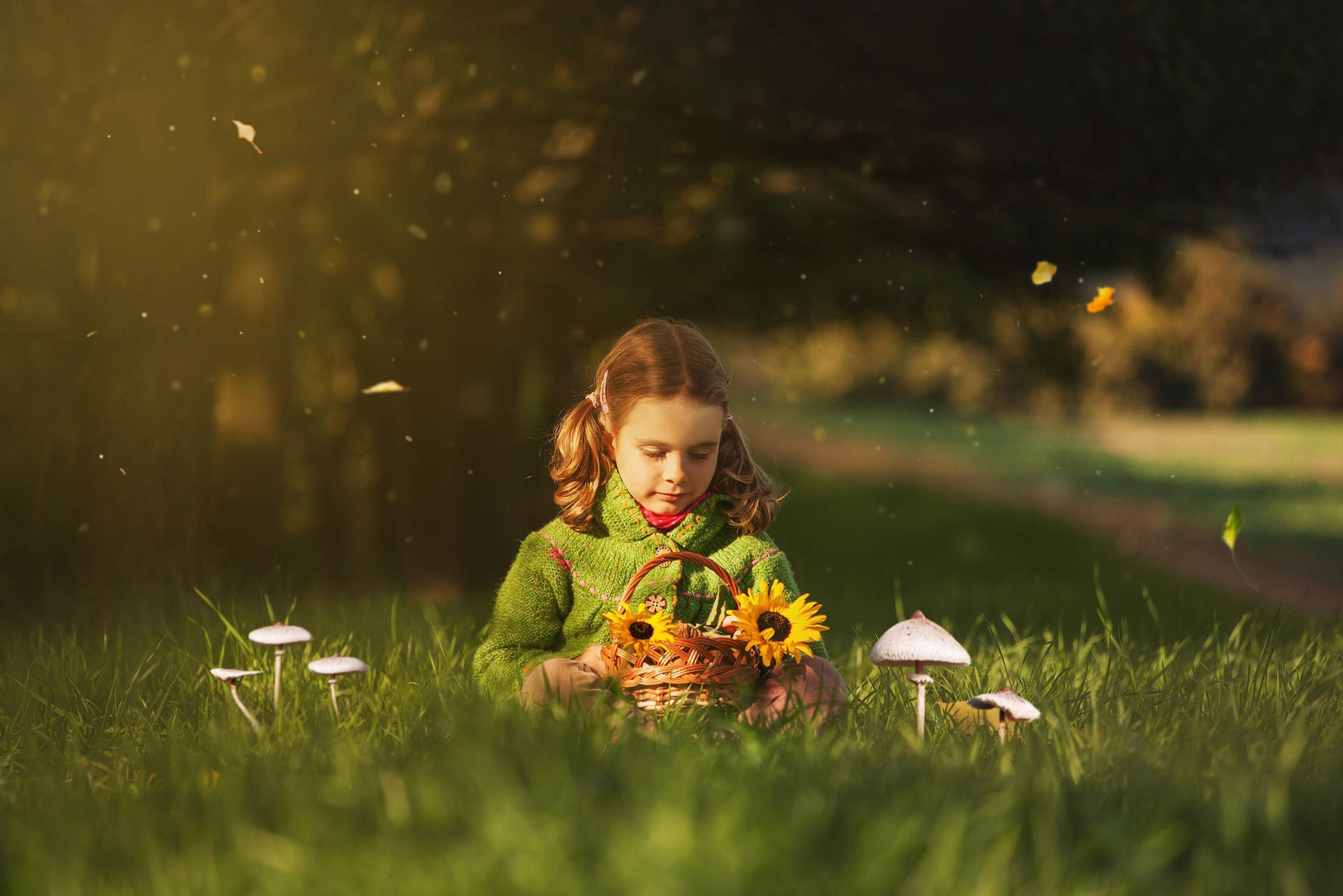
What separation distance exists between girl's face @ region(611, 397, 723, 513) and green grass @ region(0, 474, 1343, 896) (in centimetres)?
68

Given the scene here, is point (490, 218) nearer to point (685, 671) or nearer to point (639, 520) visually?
point (639, 520)

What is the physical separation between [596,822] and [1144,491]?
1912cm

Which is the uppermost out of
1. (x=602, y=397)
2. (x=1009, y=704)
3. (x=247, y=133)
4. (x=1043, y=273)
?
(x=247, y=133)

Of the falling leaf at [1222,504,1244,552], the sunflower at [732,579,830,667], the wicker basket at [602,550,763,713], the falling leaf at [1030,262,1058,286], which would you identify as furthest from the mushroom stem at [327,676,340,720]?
the falling leaf at [1030,262,1058,286]

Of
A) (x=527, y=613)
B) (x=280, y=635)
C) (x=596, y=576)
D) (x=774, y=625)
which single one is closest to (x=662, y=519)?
(x=596, y=576)

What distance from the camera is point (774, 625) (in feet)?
9.52

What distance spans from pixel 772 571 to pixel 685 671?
74 centimetres

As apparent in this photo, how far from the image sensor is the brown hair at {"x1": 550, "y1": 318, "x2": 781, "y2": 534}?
3277mm

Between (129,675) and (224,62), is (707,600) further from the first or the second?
(224,62)

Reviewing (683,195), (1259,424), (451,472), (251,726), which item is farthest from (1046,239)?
(1259,424)

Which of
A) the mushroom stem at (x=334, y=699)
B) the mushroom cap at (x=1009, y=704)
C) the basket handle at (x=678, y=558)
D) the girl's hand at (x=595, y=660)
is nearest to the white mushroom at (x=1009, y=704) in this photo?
the mushroom cap at (x=1009, y=704)

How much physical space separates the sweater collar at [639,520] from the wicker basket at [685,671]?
1.38 ft

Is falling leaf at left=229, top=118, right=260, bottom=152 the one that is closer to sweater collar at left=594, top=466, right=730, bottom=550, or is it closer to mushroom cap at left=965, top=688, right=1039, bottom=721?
sweater collar at left=594, top=466, right=730, bottom=550

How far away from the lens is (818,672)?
121 inches
